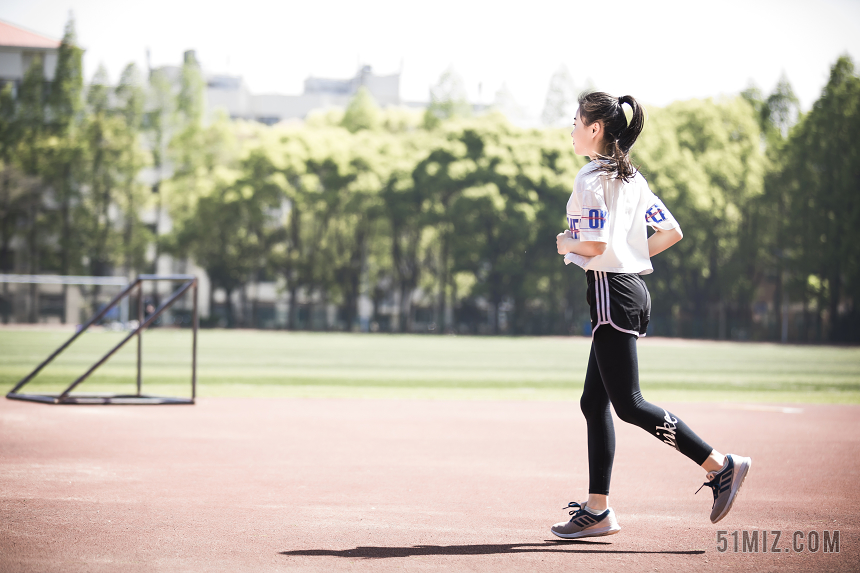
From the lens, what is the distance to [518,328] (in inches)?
2329

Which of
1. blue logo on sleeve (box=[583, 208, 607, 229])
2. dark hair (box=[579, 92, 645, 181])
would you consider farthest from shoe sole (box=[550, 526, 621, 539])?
dark hair (box=[579, 92, 645, 181])

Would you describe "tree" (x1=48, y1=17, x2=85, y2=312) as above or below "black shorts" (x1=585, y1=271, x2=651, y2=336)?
above

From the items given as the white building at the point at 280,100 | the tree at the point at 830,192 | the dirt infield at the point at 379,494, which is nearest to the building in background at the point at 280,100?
the white building at the point at 280,100

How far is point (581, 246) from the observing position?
420cm

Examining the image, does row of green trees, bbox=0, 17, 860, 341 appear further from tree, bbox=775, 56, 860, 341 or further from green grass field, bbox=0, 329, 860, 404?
green grass field, bbox=0, 329, 860, 404

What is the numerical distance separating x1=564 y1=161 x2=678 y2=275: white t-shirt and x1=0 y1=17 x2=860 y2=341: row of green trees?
48319 mm

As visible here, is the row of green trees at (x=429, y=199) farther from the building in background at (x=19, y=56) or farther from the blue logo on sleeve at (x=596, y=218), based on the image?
the blue logo on sleeve at (x=596, y=218)

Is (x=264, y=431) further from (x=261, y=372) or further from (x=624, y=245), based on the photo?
(x=261, y=372)

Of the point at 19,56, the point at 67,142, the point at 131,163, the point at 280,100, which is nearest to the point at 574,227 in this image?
the point at 131,163

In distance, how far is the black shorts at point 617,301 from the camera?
167 inches

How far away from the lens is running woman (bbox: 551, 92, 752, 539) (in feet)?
13.9

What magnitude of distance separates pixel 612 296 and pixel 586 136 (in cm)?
85

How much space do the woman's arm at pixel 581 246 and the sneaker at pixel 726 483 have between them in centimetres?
120

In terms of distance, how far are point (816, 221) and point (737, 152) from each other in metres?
6.62
